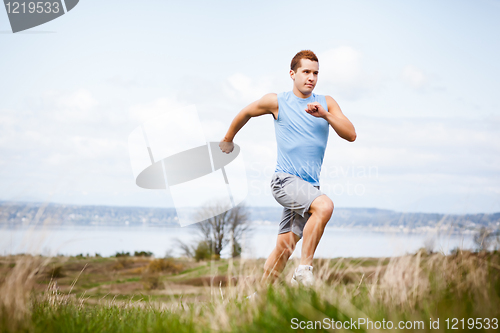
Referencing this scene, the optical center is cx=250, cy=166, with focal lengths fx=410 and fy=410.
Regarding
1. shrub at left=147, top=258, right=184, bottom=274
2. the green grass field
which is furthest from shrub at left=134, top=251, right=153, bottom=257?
the green grass field

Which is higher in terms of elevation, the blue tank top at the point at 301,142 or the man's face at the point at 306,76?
the man's face at the point at 306,76

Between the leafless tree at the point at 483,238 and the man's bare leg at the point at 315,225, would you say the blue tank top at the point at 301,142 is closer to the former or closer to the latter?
the man's bare leg at the point at 315,225

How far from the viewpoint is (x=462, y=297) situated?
2.91 meters

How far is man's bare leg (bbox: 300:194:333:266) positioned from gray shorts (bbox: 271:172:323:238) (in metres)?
0.09

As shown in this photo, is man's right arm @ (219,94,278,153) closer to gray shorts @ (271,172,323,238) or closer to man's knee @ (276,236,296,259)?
gray shorts @ (271,172,323,238)

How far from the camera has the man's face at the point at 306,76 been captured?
4.33 m

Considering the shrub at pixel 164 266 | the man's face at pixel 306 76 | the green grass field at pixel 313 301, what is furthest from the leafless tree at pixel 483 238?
the shrub at pixel 164 266

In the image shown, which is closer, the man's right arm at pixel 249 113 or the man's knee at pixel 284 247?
the man's knee at pixel 284 247

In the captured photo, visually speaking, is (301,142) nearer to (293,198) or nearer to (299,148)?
(299,148)

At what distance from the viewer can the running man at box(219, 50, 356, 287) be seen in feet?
12.9

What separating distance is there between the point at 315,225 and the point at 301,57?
181cm

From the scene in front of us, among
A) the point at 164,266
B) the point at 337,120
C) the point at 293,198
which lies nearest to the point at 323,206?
the point at 293,198

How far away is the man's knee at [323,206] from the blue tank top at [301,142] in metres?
0.39

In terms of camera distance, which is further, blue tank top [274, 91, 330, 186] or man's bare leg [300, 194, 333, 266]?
blue tank top [274, 91, 330, 186]
